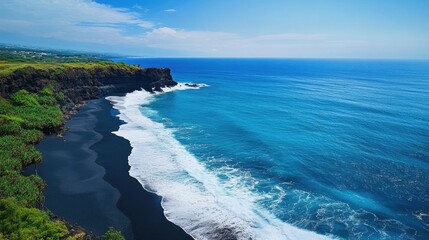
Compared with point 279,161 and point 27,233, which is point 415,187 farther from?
point 27,233

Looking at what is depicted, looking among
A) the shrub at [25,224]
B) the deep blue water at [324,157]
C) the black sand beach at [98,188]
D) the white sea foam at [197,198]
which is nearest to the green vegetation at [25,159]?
the shrub at [25,224]

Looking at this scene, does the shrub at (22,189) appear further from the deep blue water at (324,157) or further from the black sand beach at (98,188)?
the deep blue water at (324,157)

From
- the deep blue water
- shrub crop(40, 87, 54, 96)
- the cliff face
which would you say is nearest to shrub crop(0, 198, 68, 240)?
the deep blue water

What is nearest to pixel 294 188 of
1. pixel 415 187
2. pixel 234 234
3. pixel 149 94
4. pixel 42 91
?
pixel 234 234

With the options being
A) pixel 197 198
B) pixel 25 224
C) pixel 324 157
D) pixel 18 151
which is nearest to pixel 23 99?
pixel 18 151

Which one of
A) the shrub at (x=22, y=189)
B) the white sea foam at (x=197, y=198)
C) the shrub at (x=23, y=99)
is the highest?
the shrub at (x=23, y=99)

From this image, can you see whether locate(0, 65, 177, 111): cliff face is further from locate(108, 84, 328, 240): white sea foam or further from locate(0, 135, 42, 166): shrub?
locate(108, 84, 328, 240): white sea foam
